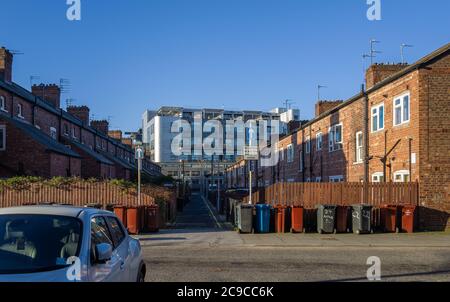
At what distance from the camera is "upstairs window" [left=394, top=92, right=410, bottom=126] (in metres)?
21.2

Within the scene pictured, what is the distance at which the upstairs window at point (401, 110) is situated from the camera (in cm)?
2125

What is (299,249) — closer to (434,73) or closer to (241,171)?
(434,73)

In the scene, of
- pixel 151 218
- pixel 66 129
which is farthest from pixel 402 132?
pixel 66 129

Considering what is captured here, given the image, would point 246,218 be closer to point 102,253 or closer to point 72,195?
point 72,195

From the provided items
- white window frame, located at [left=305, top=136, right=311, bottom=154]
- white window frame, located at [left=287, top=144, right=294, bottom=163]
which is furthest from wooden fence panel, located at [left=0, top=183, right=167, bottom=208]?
white window frame, located at [left=287, top=144, right=294, bottom=163]

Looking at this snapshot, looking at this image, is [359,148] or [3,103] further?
[3,103]

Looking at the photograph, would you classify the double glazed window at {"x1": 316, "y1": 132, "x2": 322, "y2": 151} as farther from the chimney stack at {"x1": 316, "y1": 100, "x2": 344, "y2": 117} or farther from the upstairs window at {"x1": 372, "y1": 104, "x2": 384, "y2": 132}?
the upstairs window at {"x1": 372, "y1": 104, "x2": 384, "y2": 132}

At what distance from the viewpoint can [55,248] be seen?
5199mm

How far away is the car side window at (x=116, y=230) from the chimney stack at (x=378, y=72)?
22.8 meters

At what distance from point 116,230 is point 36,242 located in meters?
1.65

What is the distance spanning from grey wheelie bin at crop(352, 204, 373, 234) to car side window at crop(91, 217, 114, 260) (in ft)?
47.9

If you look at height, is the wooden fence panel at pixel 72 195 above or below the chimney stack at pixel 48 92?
below

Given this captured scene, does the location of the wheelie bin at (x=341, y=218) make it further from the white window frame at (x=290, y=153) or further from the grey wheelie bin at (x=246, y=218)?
the white window frame at (x=290, y=153)

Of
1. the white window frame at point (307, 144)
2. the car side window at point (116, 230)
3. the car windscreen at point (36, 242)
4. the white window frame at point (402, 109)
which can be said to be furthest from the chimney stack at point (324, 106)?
the car windscreen at point (36, 242)
